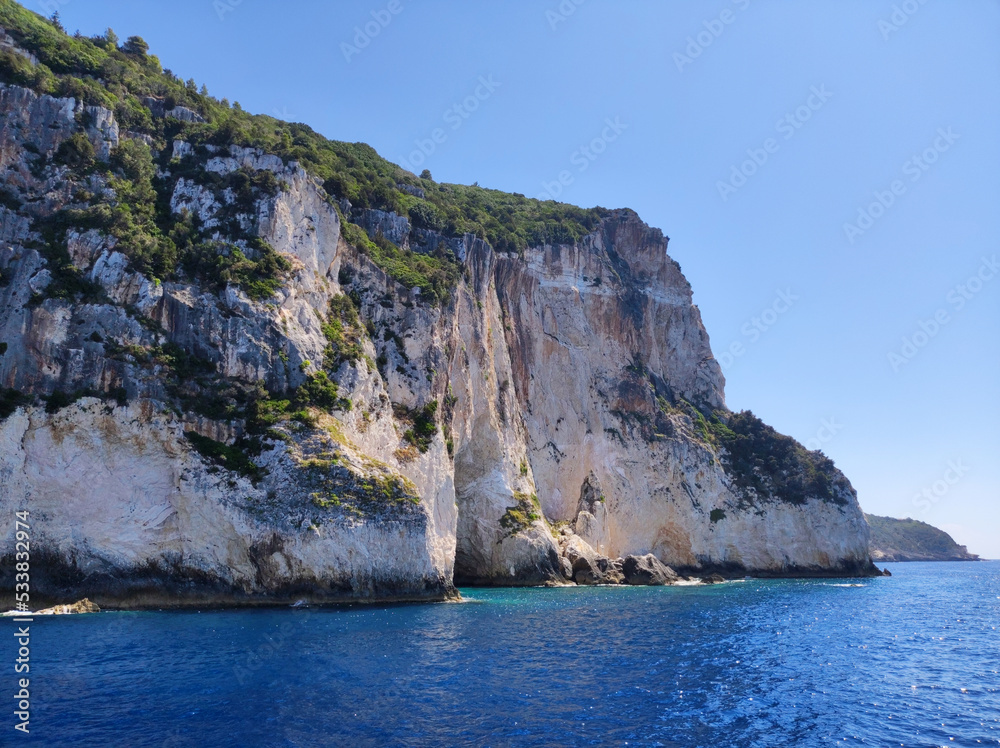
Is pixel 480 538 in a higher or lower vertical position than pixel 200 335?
lower

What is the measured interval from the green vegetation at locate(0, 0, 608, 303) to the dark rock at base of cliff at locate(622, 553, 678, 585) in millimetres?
28174

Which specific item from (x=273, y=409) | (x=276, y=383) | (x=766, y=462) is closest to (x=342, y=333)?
(x=276, y=383)

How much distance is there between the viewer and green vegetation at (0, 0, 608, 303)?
37.7 m

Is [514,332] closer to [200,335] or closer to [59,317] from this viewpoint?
[200,335]

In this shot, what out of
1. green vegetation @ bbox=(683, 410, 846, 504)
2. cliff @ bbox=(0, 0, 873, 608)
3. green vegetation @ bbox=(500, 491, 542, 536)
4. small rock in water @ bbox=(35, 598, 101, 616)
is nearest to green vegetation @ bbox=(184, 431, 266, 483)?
cliff @ bbox=(0, 0, 873, 608)

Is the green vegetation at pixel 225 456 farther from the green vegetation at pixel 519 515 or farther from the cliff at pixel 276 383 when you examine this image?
the green vegetation at pixel 519 515

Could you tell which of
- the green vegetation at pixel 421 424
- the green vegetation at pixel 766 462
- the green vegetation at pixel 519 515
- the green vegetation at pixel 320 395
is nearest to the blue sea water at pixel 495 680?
the green vegetation at pixel 320 395

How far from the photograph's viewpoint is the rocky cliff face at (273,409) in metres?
31.2

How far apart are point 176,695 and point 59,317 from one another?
23514 millimetres

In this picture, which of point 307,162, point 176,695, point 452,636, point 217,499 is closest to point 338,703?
point 176,695

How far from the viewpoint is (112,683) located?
17172 mm

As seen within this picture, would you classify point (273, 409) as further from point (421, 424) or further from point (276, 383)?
point (421, 424)

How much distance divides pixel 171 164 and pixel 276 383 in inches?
721

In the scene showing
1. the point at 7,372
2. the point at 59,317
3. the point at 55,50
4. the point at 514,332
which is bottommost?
the point at 7,372
